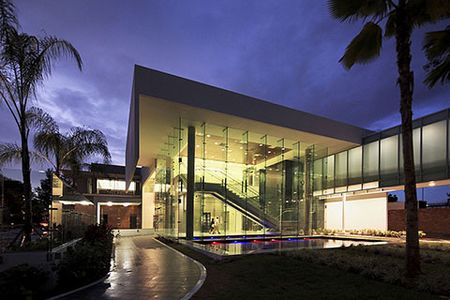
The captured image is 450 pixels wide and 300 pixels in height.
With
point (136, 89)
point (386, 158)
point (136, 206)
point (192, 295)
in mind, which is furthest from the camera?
point (136, 206)

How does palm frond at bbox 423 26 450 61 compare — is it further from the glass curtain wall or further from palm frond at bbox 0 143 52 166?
palm frond at bbox 0 143 52 166

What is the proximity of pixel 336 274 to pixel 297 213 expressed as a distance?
52.0 feet

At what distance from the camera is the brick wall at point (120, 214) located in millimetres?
42728

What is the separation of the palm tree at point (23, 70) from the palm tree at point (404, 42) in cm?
803

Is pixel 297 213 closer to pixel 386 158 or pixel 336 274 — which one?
pixel 386 158

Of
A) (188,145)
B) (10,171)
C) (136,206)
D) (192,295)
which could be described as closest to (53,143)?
(10,171)

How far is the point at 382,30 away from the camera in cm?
964

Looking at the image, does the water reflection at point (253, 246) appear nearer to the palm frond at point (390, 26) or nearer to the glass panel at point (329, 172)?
the glass panel at point (329, 172)

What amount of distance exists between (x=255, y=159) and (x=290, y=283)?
1505 cm

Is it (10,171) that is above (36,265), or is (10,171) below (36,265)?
above

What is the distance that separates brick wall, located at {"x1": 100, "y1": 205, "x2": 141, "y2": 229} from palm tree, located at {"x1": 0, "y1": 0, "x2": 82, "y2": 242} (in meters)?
34.6

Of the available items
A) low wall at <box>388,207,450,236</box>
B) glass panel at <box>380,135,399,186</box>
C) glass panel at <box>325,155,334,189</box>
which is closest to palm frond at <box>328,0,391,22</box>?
glass panel at <box>380,135,399,186</box>

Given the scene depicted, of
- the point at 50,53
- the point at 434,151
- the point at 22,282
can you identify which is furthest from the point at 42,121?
the point at 434,151

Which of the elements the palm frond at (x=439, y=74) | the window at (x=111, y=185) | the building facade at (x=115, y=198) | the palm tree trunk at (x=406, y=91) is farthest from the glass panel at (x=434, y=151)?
the window at (x=111, y=185)
